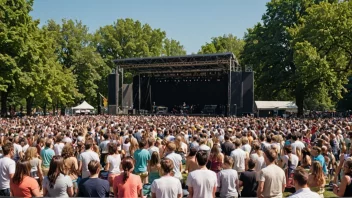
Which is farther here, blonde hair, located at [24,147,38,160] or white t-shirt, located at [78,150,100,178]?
white t-shirt, located at [78,150,100,178]

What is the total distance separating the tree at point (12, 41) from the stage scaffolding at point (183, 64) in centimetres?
891

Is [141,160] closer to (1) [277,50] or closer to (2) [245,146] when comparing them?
(2) [245,146]

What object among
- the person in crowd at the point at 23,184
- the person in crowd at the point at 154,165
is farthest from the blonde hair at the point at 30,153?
the person in crowd at the point at 154,165

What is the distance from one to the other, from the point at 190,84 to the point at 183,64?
17.6ft

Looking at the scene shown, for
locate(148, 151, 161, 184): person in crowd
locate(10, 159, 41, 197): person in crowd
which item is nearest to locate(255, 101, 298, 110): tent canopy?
locate(148, 151, 161, 184): person in crowd

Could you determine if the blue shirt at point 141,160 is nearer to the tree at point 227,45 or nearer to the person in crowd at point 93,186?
the person in crowd at point 93,186

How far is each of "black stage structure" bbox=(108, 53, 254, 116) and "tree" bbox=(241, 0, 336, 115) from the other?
9.99 ft

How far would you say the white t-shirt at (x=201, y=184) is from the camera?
4.60 metres

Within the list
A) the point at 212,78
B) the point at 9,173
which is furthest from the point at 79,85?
the point at 9,173

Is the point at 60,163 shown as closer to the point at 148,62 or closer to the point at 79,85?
the point at 148,62

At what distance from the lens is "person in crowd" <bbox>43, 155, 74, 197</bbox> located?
4.67 metres

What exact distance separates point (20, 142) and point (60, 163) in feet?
17.5

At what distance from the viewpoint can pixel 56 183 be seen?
468 centimetres

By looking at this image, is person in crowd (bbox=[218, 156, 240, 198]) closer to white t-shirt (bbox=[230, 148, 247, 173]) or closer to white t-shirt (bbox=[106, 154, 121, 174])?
white t-shirt (bbox=[230, 148, 247, 173])
